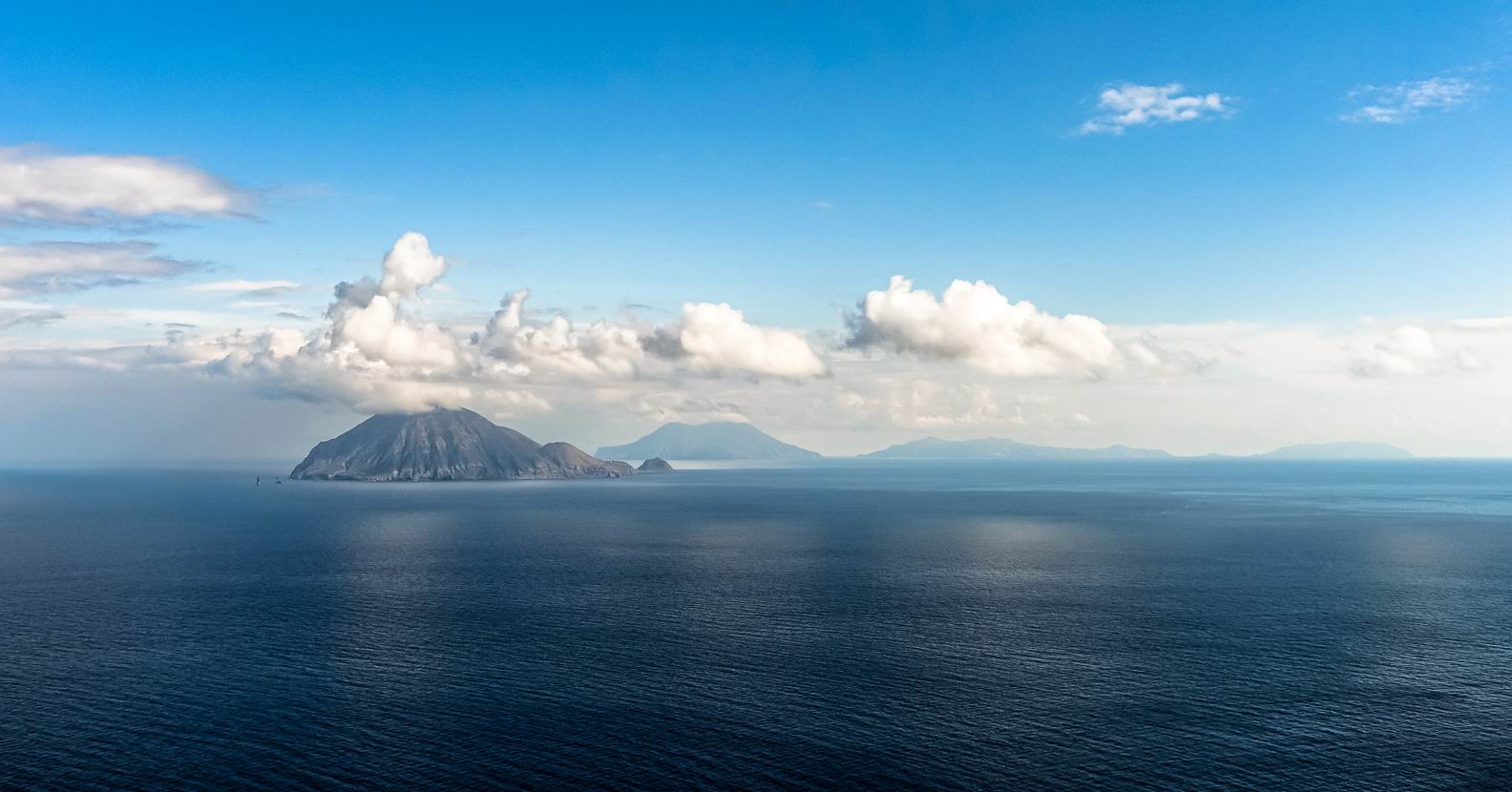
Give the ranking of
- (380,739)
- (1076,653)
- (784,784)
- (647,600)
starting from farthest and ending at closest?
1. (647,600)
2. (1076,653)
3. (380,739)
4. (784,784)

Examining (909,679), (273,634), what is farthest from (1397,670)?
(273,634)

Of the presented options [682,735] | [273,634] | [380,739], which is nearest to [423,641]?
[273,634]

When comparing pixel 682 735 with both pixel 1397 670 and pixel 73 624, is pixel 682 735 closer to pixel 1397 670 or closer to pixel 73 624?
pixel 1397 670

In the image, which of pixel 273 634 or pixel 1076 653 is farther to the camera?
pixel 273 634

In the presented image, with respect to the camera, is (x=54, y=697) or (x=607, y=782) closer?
(x=607, y=782)

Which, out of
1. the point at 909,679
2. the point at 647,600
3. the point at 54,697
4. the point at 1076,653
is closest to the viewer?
the point at 54,697

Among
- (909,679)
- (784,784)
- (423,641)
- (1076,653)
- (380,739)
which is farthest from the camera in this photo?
(423,641)

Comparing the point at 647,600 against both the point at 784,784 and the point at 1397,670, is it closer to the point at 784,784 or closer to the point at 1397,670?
the point at 784,784

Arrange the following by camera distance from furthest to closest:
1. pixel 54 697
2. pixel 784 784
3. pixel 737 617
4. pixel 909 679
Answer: pixel 737 617
pixel 909 679
pixel 54 697
pixel 784 784
